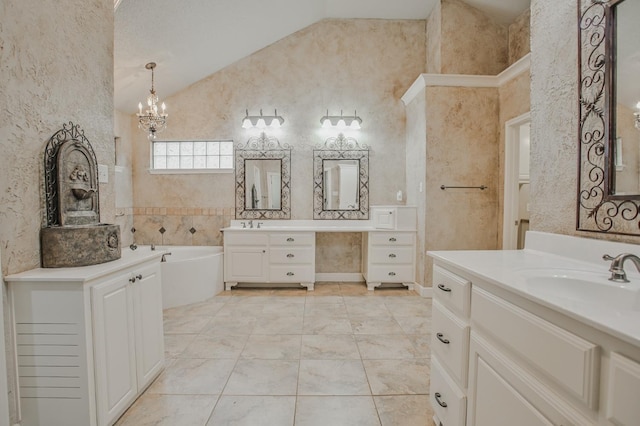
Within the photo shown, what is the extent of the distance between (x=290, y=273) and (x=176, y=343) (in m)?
1.67

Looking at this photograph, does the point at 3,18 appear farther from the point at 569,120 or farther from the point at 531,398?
the point at 569,120

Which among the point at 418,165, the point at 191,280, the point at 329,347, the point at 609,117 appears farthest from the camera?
the point at 418,165

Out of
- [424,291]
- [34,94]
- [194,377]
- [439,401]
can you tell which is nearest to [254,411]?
[194,377]

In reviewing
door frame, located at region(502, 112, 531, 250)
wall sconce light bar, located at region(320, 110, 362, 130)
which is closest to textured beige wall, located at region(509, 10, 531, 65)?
door frame, located at region(502, 112, 531, 250)

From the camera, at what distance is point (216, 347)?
2473 millimetres

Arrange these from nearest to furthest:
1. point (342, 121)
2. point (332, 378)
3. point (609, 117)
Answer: point (609, 117), point (332, 378), point (342, 121)

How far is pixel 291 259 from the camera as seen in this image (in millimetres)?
3965

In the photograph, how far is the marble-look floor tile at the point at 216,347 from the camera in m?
2.34

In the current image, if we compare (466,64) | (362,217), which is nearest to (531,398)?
(362,217)

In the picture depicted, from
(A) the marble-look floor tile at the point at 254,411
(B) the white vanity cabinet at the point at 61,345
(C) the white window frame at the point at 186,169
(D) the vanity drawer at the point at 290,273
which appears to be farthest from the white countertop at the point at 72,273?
(C) the white window frame at the point at 186,169

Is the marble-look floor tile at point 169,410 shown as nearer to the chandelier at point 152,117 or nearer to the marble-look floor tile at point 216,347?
the marble-look floor tile at point 216,347

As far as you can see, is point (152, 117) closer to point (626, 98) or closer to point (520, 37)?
point (626, 98)

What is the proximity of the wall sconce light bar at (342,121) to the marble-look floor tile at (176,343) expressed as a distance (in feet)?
10.2

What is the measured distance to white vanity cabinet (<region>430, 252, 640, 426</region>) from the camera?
694mm
